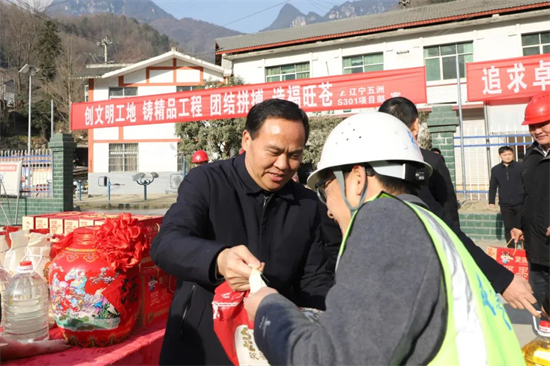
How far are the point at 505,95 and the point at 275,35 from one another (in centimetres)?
1571

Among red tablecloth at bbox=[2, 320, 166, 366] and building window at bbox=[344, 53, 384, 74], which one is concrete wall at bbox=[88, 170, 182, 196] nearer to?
→ building window at bbox=[344, 53, 384, 74]

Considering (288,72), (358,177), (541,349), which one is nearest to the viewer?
(358,177)

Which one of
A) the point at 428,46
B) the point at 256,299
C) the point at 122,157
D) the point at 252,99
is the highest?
the point at 428,46

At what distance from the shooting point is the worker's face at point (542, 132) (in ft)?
9.34

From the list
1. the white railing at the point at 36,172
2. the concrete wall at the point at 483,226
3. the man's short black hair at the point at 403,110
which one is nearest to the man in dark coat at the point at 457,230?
the man's short black hair at the point at 403,110

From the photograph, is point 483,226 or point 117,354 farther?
point 483,226

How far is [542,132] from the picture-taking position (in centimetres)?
287

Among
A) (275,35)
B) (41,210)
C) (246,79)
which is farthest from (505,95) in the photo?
(275,35)

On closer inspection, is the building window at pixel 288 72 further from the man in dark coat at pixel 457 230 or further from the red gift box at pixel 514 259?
the man in dark coat at pixel 457 230

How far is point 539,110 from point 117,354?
295cm

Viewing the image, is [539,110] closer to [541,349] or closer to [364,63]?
[541,349]

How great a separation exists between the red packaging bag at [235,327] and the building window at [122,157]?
71.6ft

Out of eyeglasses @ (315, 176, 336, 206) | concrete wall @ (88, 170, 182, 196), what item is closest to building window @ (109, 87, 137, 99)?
concrete wall @ (88, 170, 182, 196)

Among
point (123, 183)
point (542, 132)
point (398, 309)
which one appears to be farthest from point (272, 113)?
point (123, 183)
